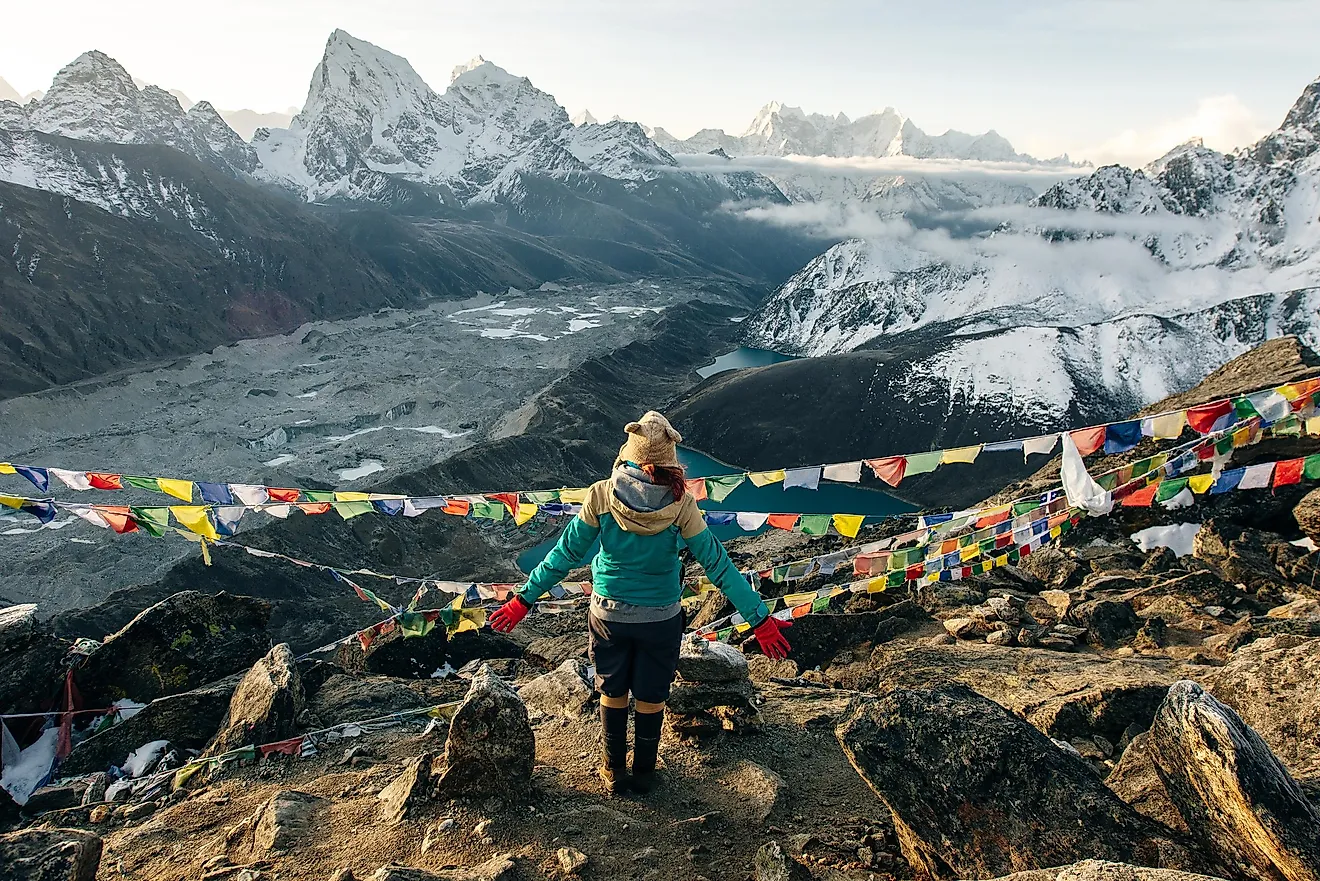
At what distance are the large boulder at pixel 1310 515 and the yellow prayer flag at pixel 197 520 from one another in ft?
46.6

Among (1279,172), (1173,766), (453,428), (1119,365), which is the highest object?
(1279,172)

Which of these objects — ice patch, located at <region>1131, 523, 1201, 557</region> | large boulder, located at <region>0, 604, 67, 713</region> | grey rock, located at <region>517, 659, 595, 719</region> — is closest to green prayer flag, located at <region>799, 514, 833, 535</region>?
grey rock, located at <region>517, 659, 595, 719</region>

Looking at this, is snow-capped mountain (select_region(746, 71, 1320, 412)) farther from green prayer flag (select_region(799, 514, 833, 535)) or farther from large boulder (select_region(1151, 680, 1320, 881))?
large boulder (select_region(1151, 680, 1320, 881))

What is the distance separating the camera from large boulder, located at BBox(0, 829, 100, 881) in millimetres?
4102

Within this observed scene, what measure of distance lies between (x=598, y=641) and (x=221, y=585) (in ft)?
109

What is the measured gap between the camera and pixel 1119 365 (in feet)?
263

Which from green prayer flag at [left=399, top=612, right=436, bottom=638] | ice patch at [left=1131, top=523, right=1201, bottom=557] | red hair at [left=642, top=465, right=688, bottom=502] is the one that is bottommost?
ice patch at [left=1131, top=523, right=1201, bottom=557]

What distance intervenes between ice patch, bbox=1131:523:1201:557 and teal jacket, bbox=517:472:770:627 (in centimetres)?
1114

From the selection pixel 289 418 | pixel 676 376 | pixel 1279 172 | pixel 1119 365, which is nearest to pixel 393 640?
pixel 289 418

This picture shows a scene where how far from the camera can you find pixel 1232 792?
3600 millimetres

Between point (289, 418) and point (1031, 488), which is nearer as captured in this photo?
point (1031, 488)

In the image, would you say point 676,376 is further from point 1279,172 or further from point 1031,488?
point 1279,172

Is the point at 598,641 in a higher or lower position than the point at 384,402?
higher

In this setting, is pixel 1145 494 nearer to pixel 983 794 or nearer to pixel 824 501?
pixel 983 794
